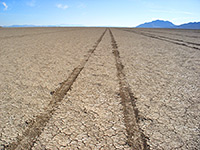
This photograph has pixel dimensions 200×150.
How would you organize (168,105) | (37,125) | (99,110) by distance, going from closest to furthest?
(37,125), (99,110), (168,105)

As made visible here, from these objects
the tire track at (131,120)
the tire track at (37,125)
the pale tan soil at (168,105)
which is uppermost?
the tire track at (37,125)

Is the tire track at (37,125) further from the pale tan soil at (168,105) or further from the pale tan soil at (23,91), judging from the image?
the pale tan soil at (168,105)

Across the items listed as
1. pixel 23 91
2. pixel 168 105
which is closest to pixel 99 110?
pixel 168 105

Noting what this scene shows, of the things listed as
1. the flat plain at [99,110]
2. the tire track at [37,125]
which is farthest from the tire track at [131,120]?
the tire track at [37,125]

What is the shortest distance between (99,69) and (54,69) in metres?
0.76

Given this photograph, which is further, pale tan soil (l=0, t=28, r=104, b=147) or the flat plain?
pale tan soil (l=0, t=28, r=104, b=147)

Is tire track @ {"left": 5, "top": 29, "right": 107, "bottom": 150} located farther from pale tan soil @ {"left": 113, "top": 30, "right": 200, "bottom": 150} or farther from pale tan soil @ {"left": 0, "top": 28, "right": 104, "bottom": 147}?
pale tan soil @ {"left": 113, "top": 30, "right": 200, "bottom": 150}

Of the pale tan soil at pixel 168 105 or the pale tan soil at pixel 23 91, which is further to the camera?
the pale tan soil at pixel 23 91

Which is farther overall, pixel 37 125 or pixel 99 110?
pixel 99 110

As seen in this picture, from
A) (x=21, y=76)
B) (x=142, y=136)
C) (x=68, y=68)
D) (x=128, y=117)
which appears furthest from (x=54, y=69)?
(x=142, y=136)

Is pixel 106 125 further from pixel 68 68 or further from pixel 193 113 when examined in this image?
pixel 68 68

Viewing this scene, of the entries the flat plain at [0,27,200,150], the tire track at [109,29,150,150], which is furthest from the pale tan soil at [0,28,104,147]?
the tire track at [109,29,150,150]

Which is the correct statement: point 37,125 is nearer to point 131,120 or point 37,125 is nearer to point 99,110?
point 99,110

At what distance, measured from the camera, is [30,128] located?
1.27m
